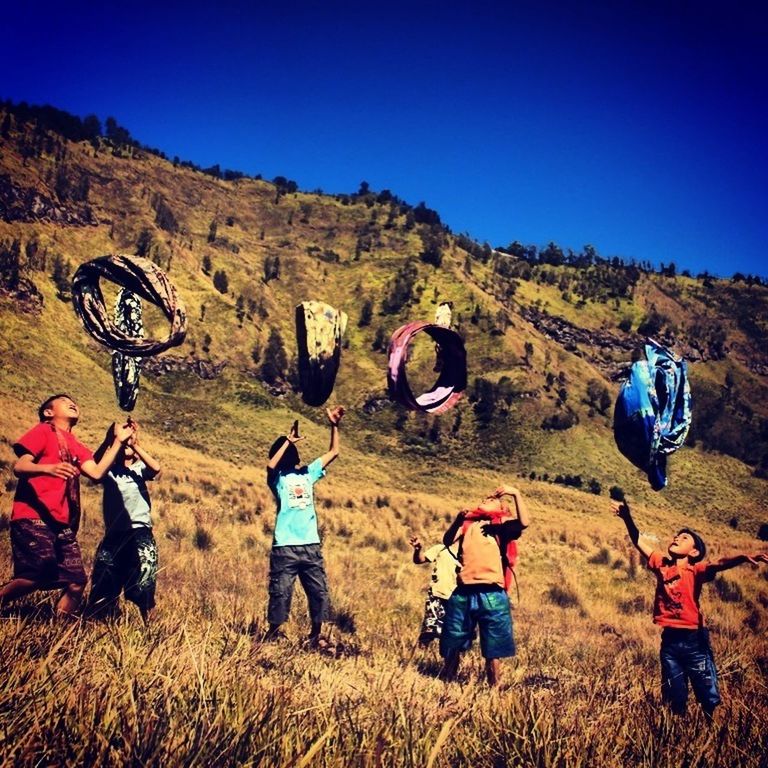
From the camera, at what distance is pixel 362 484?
1260 inches

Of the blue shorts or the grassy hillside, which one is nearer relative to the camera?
the grassy hillside

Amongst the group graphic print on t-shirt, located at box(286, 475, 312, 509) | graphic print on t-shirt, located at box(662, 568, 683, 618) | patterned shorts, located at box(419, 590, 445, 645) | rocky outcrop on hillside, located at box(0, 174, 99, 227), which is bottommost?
patterned shorts, located at box(419, 590, 445, 645)

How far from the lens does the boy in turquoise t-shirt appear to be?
6.04 meters

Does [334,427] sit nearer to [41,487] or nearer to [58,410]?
[58,410]

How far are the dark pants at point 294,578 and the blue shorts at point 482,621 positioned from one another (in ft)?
3.94

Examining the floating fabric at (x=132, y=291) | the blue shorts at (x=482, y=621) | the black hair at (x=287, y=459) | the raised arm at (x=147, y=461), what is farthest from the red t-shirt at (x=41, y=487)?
the blue shorts at (x=482, y=621)

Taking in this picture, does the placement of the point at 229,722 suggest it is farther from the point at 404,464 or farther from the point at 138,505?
the point at 404,464

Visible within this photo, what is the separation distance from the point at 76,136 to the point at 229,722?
7078 centimetres

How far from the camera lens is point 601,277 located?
82.6 meters

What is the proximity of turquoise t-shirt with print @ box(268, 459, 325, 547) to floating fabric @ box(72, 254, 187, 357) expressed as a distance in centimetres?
178


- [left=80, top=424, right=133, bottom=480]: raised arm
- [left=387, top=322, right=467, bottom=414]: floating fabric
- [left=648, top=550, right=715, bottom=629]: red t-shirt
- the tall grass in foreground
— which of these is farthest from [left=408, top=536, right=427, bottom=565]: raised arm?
[left=80, top=424, right=133, bottom=480]: raised arm

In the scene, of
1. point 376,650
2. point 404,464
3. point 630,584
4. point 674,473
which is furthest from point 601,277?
point 376,650

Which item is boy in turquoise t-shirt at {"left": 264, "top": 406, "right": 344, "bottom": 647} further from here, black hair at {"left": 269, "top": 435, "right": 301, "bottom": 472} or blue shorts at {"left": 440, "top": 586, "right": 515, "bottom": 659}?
blue shorts at {"left": 440, "top": 586, "right": 515, "bottom": 659}

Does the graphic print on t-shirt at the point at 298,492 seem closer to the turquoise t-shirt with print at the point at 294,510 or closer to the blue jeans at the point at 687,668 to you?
the turquoise t-shirt with print at the point at 294,510
